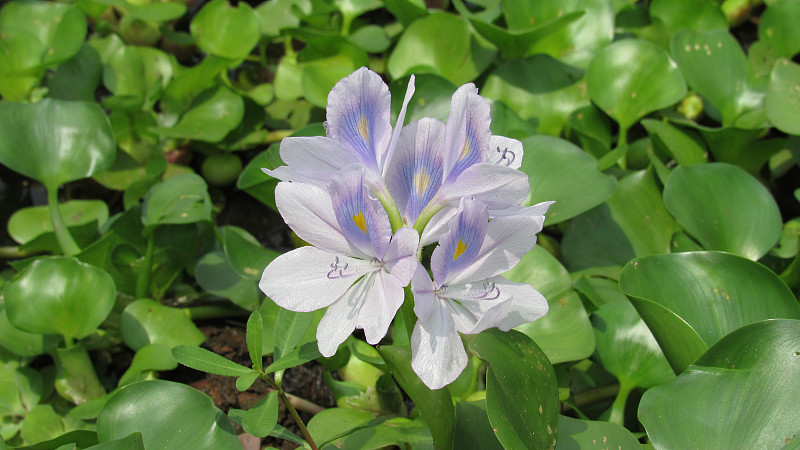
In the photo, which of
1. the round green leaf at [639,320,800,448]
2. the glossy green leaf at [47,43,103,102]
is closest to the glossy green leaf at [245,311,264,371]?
the round green leaf at [639,320,800,448]

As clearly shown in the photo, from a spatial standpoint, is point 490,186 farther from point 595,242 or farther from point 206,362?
point 595,242

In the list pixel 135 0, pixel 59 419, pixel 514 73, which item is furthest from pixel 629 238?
pixel 135 0

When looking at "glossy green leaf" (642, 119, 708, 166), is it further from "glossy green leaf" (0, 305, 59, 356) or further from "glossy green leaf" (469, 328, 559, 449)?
"glossy green leaf" (0, 305, 59, 356)

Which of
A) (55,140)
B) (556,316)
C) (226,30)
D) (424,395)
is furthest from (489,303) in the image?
(226,30)

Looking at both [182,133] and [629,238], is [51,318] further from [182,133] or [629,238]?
[629,238]

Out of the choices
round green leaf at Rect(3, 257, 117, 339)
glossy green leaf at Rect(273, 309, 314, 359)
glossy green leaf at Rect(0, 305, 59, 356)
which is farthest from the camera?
glossy green leaf at Rect(0, 305, 59, 356)
